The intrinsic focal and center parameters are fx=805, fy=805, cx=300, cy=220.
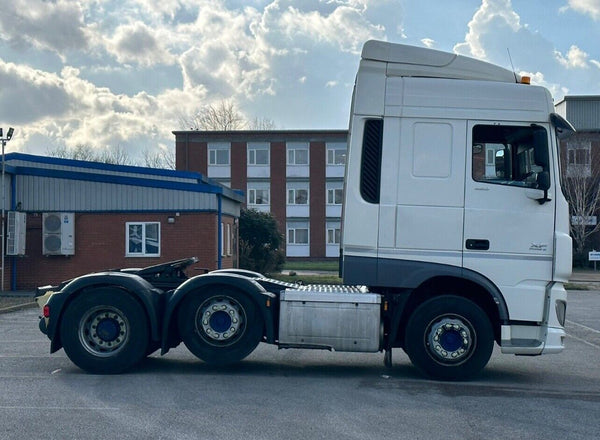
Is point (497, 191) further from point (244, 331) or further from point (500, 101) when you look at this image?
point (244, 331)

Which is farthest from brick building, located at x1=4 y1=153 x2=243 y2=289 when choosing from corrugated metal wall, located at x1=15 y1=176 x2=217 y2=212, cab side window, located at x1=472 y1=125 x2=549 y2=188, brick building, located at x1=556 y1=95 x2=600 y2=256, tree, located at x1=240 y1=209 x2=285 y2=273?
brick building, located at x1=556 y1=95 x2=600 y2=256

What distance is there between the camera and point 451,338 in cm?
967

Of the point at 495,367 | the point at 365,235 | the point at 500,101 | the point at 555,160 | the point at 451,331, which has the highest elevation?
the point at 500,101

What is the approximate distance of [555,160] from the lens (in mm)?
9672

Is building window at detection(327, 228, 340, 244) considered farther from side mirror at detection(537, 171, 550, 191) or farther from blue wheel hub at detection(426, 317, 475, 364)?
side mirror at detection(537, 171, 550, 191)

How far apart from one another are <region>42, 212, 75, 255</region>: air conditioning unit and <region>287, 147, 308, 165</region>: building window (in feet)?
108

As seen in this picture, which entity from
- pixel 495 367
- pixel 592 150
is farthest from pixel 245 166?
pixel 495 367

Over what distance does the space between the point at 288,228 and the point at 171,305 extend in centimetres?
4935

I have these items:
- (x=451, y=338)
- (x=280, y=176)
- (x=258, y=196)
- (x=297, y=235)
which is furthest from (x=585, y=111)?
(x=451, y=338)

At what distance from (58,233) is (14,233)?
141cm

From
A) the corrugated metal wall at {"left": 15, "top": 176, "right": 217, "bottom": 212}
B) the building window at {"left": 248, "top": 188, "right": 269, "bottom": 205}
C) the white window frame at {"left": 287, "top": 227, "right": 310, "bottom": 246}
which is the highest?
the building window at {"left": 248, "top": 188, "right": 269, "bottom": 205}

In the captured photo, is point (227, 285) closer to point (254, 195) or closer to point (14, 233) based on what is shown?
point (14, 233)

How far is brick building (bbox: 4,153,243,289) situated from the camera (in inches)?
1033

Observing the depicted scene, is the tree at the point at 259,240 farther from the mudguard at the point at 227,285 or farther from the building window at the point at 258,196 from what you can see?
the building window at the point at 258,196
